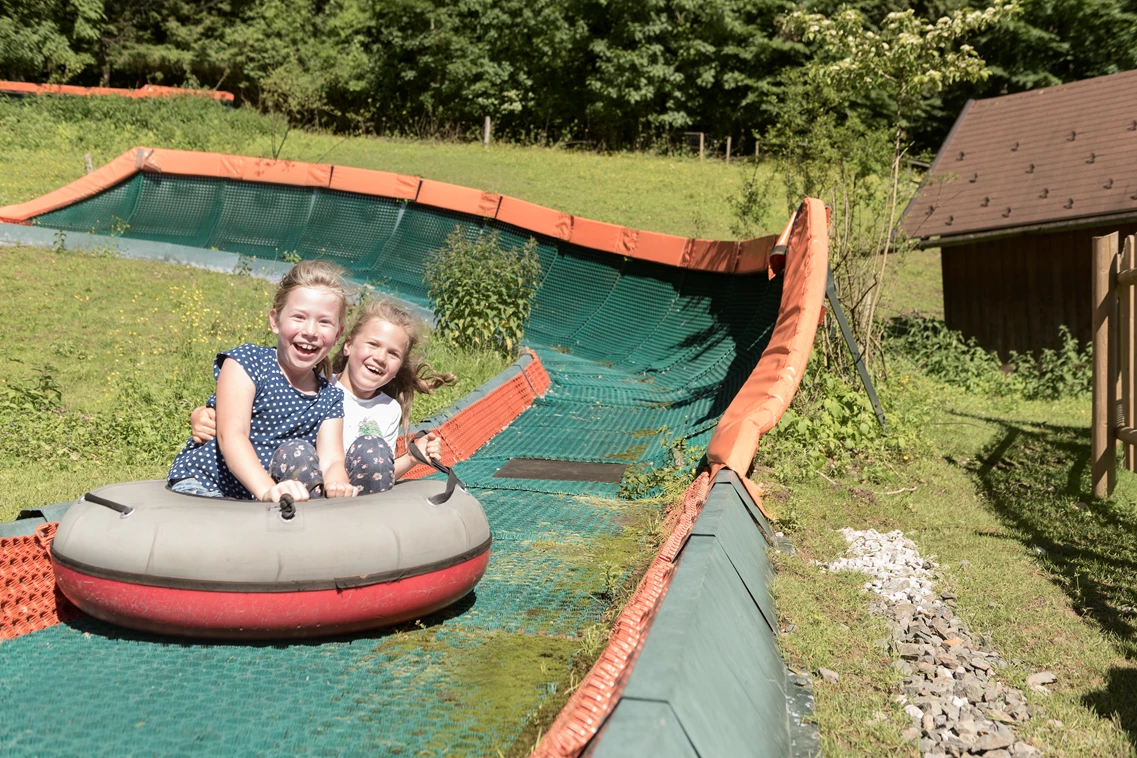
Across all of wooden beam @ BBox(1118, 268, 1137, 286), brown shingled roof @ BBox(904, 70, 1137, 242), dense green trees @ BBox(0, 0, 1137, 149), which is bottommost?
wooden beam @ BBox(1118, 268, 1137, 286)

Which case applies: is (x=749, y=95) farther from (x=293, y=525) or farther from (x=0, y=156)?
(x=293, y=525)

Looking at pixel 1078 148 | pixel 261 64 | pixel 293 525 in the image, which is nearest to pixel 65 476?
pixel 293 525

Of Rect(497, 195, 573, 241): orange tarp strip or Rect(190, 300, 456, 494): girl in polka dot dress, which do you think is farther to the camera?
Rect(497, 195, 573, 241): orange tarp strip

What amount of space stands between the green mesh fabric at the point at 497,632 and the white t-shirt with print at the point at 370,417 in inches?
32.7

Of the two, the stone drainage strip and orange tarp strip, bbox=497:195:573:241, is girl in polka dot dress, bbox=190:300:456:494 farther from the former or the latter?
orange tarp strip, bbox=497:195:573:241

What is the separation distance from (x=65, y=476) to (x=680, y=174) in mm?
22882

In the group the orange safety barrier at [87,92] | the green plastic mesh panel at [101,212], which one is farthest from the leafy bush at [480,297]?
the orange safety barrier at [87,92]

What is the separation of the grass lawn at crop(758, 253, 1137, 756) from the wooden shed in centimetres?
454

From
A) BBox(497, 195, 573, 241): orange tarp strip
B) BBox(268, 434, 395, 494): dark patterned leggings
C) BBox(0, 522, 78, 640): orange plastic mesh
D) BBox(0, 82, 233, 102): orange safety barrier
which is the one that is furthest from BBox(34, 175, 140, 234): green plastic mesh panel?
BBox(268, 434, 395, 494): dark patterned leggings

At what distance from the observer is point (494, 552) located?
5324mm

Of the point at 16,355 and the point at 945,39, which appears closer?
the point at 16,355

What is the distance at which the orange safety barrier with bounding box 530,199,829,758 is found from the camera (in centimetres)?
279

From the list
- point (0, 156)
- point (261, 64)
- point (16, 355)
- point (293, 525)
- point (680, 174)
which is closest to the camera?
point (293, 525)

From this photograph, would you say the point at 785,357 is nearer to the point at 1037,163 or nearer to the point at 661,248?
the point at 661,248
